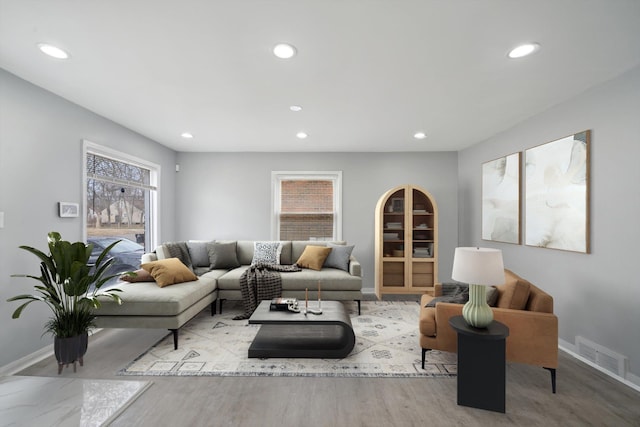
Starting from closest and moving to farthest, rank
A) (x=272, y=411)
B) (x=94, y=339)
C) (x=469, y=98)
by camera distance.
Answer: (x=272, y=411) < (x=469, y=98) < (x=94, y=339)

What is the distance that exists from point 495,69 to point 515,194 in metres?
1.93

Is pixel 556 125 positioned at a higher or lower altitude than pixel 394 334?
higher

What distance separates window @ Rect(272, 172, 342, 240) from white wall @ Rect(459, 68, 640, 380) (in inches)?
121

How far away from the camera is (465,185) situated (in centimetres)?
490

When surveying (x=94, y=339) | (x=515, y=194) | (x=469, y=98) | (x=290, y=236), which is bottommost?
(x=94, y=339)

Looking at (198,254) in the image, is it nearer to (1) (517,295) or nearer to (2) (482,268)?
(2) (482,268)

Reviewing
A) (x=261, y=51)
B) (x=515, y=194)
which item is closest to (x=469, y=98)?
(x=515, y=194)

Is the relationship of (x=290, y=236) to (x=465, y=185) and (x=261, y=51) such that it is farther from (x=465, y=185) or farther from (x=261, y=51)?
(x=261, y=51)

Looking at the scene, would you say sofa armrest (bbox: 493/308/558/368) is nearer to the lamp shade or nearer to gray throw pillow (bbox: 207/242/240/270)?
the lamp shade

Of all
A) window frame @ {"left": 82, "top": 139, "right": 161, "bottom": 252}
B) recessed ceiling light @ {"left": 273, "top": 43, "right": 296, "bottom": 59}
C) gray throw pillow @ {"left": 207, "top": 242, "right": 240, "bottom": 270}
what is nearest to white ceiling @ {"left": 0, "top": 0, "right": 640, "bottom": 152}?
recessed ceiling light @ {"left": 273, "top": 43, "right": 296, "bottom": 59}

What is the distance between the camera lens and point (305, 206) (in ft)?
17.2

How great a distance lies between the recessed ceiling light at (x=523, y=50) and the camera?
1.98 meters

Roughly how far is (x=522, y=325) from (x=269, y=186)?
4.11 meters

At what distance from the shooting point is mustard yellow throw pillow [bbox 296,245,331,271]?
167 inches
